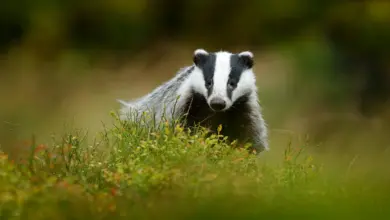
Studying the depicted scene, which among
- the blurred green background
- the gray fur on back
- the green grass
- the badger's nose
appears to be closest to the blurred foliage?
the blurred green background

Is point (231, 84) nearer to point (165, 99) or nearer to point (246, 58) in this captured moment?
point (246, 58)

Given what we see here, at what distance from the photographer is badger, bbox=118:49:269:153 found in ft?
14.4

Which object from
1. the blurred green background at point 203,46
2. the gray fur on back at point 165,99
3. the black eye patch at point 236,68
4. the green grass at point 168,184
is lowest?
the green grass at point 168,184

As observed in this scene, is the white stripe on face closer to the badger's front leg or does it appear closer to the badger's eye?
the badger's eye

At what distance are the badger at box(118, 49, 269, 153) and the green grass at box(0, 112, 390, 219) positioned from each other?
0.55 meters

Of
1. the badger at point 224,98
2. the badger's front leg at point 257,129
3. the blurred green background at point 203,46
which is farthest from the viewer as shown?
the blurred green background at point 203,46

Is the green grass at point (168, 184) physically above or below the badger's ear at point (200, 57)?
below

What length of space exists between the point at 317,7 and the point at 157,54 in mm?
1718

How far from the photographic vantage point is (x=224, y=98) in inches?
169

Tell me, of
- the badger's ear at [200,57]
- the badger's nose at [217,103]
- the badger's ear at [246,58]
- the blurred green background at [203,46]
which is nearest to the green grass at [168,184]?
the badger's nose at [217,103]

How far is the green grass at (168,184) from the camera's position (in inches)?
66.8

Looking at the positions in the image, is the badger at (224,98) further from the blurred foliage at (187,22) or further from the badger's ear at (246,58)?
the blurred foliage at (187,22)

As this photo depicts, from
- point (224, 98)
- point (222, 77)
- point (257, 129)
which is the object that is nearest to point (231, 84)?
point (222, 77)

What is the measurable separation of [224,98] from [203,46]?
5.70 m
